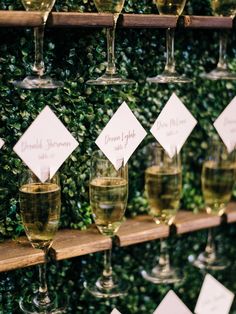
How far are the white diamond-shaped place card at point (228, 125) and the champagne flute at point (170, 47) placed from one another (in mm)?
166

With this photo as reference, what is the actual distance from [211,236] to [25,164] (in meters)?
0.63

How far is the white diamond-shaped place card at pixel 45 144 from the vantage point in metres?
1.10

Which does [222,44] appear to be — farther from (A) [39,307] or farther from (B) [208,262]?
(A) [39,307]

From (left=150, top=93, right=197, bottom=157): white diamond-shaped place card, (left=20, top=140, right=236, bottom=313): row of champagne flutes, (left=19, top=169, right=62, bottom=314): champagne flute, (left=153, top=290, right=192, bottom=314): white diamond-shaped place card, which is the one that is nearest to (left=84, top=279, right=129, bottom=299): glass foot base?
(left=20, top=140, right=236, bottom=313): row of champagne flutes

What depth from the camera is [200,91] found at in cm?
144

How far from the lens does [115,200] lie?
1.16 meters

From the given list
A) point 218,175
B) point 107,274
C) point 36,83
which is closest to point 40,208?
point 36,83

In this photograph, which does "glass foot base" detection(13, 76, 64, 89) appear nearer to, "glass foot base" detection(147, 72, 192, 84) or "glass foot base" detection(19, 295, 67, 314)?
"glass foot base" detection(147, 72, 192, 84)

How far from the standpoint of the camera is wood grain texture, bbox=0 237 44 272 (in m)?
1.10

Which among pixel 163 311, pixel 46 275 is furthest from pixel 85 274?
pixel 163 311

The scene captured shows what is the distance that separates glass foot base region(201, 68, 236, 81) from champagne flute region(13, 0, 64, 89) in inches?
16.0

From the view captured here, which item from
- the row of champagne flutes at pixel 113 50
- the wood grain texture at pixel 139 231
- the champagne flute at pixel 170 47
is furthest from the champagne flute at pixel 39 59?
the wood grain texture at pixel 139 231

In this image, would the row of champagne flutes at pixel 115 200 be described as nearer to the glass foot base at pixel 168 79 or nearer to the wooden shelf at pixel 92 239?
the wooden shelf at pixel 92 239

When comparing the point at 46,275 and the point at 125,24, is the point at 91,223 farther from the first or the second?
the point at 125,24
